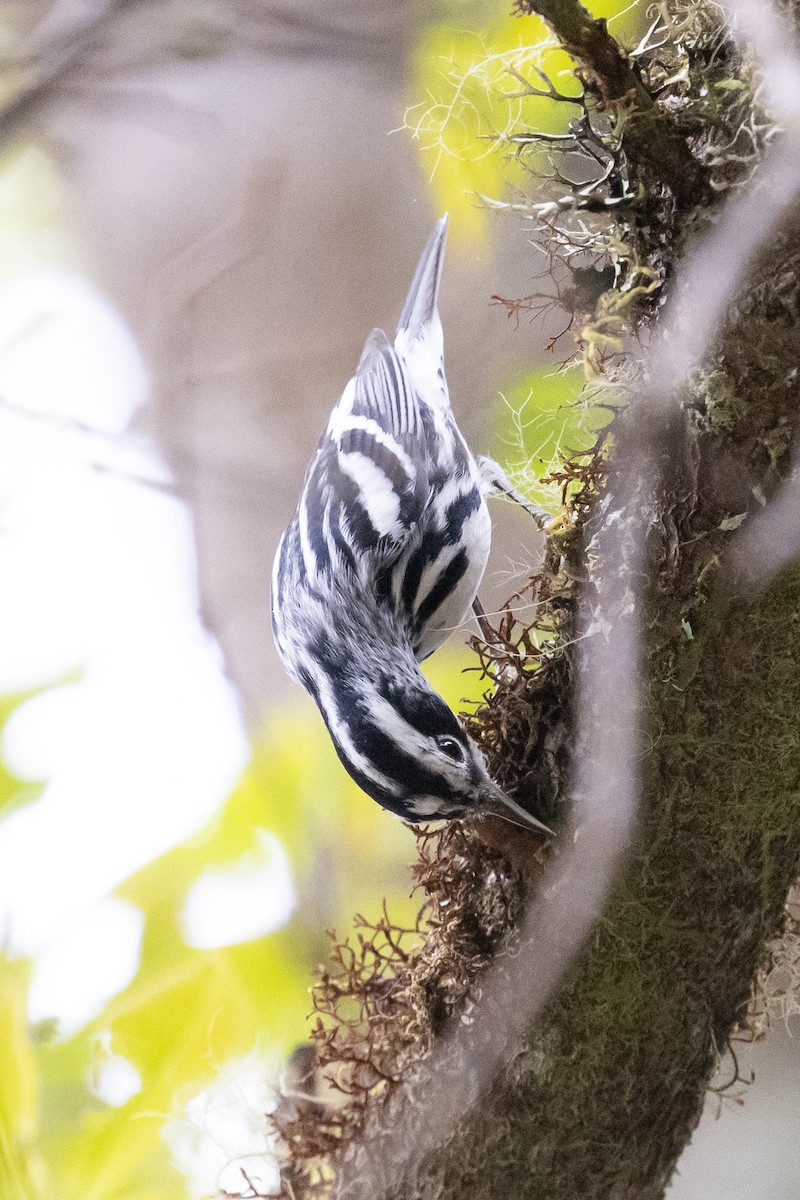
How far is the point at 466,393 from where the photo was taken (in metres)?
1.20

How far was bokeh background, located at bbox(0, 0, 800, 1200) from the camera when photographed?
1203 mm

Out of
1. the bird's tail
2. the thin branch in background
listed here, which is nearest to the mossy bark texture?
the bird's tail

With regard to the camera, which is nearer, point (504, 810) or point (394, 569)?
point (504, 810)

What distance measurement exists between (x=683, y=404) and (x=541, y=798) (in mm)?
358

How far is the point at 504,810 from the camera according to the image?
30.5 inches

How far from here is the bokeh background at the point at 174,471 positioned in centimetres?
120

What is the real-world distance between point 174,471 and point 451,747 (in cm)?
72

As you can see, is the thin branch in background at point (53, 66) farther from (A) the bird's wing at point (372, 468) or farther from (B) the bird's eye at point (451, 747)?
(B) the bird's eye at point (451, 747)

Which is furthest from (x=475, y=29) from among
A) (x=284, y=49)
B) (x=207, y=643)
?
(x=207, y=643)

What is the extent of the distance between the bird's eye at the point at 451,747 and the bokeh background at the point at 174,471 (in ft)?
1.43

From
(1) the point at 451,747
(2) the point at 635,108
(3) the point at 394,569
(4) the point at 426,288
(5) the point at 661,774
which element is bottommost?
(5) the point at 661,774

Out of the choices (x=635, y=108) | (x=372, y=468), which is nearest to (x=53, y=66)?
(x=372, y=468)

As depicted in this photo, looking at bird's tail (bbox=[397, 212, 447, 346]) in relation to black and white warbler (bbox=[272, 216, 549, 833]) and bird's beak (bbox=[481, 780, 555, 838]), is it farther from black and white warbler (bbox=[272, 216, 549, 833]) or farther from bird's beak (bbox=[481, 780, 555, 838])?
bird's beak (bbox=[481, 780, 555, 838])

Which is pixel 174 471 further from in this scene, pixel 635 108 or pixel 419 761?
pixel 635 108
